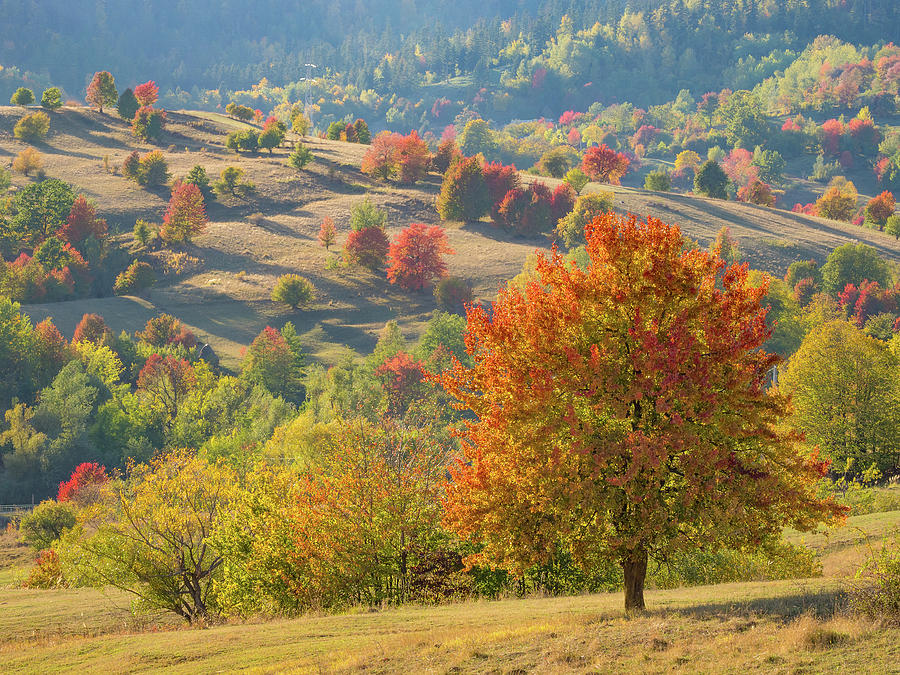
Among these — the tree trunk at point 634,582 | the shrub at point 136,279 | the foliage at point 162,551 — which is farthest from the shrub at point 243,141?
the tree trunk at point 634,582

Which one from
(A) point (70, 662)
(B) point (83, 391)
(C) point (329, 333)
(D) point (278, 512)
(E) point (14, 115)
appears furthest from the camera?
(E) point (14, 115)

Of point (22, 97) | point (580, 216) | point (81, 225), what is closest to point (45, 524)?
point (81, 225)

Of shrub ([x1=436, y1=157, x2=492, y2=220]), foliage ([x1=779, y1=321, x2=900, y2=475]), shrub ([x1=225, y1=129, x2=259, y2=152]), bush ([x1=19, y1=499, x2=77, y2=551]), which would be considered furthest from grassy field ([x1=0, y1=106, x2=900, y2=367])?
foliage ([x1=779, y1=321, x2=900, y2=475])

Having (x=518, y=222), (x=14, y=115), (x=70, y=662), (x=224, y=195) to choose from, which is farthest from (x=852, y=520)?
(x=14, y=115)

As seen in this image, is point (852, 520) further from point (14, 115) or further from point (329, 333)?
point (14, 115)

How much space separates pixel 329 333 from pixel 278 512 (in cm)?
8823

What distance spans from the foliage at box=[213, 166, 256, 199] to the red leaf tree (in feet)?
69.0

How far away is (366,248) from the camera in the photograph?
447 feet

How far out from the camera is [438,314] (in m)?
122

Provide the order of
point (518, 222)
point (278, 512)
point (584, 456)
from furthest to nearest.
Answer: point (518, 222), point (278, 512), point (584, 456)

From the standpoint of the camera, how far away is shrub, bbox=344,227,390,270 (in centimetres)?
13612

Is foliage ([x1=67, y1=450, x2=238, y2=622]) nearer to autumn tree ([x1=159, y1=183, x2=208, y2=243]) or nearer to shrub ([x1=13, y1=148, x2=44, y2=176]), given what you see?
autumn tree ([x1=159, y1=183, x2=208, y2=243])

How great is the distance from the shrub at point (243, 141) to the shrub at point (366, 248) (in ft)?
173

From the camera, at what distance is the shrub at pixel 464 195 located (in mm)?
153125
